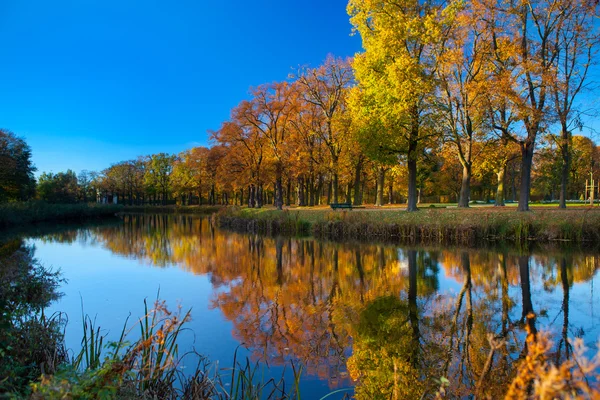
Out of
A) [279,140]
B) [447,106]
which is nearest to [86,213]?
[279,140]

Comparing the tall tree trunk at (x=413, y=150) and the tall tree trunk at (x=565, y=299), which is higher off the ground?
the tall tree trunk at (x=413, y=150)

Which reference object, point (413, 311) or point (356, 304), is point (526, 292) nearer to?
point (413, 311)

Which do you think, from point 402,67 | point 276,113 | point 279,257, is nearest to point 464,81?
point 402,67

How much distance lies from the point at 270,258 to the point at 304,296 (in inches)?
243

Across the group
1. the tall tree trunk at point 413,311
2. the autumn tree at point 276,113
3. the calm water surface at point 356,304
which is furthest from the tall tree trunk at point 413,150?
the autumn tree at point 276,113

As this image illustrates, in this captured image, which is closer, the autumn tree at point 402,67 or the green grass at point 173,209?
the autumn tree at point 402,67

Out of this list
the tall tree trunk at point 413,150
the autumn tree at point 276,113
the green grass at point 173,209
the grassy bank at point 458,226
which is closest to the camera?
the grassy bank at point 458,226

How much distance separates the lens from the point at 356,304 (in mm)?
8555

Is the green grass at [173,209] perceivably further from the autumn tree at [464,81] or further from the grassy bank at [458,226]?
the autumn tree at [464,81]

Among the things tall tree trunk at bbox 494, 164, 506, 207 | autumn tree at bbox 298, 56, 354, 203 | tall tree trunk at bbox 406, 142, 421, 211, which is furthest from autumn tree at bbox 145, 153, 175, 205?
tall tree trunk at bbox 494, 164, 506, 207

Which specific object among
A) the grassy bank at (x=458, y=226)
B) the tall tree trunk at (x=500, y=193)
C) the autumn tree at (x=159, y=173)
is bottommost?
the grassy bank at (x=458, y=226)

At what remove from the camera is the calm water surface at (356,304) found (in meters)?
5.56

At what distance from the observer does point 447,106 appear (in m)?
22.6

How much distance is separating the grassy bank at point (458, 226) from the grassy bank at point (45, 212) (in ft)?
82.8
